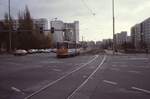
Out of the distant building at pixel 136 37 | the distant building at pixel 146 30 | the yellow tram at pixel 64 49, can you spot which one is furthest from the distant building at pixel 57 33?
the yellow tram at pixel 64 49

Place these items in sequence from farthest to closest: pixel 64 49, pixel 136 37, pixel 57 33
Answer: pixel 136 37
pixel 57 33
pixel 64 49

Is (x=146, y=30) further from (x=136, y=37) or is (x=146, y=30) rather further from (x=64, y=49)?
(x=64, y=49)

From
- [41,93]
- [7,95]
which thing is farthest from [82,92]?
[7,95]

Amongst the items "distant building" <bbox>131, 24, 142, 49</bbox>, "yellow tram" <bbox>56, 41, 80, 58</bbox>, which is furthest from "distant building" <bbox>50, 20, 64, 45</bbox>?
"yellow tram" <bbox>56, 41, 80, 58</bbox>

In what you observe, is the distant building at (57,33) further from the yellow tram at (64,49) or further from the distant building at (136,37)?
the yellow tram at (64,49)

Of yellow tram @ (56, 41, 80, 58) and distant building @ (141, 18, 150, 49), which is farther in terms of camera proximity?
distant building @ (141, 18, 150, 49)

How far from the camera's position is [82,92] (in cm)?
1320

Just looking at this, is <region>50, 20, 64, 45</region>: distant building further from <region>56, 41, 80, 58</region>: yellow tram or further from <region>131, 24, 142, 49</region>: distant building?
<region>56, 41, 80, 58</region>: yellow tram

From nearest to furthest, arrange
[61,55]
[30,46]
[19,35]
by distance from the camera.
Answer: [61,55] → [19,35] → [30,46]

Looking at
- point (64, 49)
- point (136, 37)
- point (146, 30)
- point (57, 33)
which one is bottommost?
point (64, 49)

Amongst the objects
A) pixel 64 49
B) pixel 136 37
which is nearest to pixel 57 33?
pixel 136 37

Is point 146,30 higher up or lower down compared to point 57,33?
Answer: higher up

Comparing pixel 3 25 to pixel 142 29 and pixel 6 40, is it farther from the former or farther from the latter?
pixel 142 29

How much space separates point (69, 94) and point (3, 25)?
87.3 meters
